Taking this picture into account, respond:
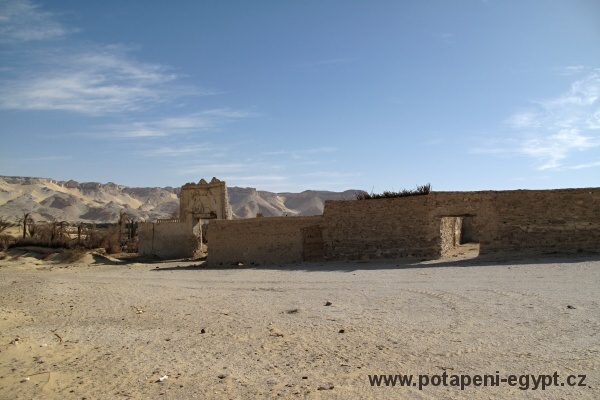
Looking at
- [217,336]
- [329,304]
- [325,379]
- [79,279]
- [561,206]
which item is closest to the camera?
[325,379]

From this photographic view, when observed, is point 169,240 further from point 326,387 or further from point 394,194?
point 326,387

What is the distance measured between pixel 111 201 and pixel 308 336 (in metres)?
107

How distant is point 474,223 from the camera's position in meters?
17.7

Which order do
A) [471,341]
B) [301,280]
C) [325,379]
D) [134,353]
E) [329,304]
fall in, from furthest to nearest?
[301,280], [329,304], [134,353], [471,341], [325,379]

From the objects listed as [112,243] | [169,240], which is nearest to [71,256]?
[112,243]

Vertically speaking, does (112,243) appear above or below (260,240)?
below

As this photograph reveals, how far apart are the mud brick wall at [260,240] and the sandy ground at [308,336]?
20.3ft

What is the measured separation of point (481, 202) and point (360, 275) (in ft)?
17.8

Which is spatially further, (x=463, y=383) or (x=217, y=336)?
(x=217, y=336)

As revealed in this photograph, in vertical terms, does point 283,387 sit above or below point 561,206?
below

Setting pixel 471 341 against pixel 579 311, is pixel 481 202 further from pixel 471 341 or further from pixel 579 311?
pixel 471 341

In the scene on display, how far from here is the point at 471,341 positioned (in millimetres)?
6922

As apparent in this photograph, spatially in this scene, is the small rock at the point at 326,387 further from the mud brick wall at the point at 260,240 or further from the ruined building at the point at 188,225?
the ruined building at the point at 188,225

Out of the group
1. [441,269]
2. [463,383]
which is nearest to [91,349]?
[463,383]
